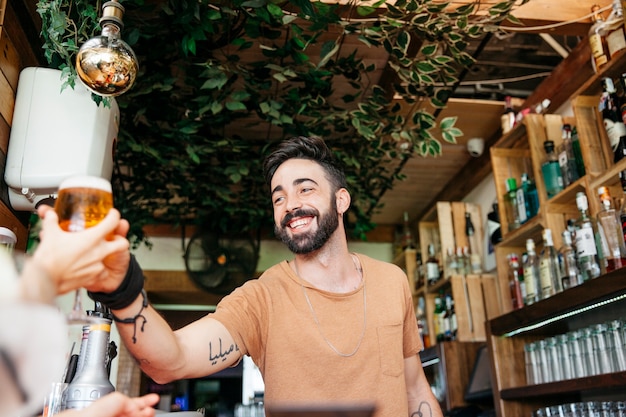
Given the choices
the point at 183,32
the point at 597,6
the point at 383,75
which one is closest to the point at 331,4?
the point at 183,32

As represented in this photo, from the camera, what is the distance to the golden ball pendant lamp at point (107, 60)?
1.54 metres

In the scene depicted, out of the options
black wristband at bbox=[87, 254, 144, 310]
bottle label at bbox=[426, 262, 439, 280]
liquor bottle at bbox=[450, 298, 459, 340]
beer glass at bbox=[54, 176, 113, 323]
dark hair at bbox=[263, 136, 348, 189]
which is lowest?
black wristband at bbox=[87, 254, 144, 310]

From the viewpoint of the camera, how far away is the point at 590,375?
2064mm

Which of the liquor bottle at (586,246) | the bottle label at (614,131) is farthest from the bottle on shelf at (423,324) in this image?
the bottle label at (614,131)

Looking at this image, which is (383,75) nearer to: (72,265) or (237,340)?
(237,340)

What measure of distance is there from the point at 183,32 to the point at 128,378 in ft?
13.4

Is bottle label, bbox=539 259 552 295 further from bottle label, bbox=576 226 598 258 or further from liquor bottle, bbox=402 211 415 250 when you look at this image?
liquor bottle, bbox=402 211 415 250

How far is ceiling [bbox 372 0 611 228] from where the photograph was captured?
2.56m

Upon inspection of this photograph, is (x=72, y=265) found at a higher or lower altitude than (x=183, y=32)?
lower

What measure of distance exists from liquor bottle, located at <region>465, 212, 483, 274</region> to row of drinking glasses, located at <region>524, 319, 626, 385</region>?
4.05ft

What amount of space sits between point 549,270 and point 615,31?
3.59ft

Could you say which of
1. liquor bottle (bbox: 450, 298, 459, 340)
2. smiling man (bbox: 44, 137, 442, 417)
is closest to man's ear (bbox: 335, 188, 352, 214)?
smiling man (bbox: 44, 137, 442, 417)

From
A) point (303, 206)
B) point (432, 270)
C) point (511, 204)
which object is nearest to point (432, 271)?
point (432, 270)

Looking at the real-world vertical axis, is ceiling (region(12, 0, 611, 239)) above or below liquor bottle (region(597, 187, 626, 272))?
above
